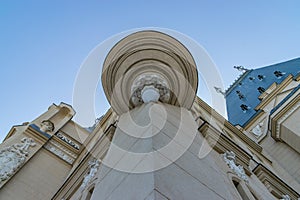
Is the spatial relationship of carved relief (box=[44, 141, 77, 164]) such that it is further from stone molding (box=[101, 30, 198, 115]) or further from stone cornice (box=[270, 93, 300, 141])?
stone cornice (box=[270, 93, 300, 141])

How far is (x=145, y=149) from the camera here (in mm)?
4398

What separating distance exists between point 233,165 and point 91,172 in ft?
10.6

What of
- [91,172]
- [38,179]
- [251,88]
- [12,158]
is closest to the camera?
[91,172]

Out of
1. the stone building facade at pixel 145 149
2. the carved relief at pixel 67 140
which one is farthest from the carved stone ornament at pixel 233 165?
the carved relief at pixel 67 140

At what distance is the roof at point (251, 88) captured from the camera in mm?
28125

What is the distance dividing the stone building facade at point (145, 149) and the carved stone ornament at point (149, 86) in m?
0.02

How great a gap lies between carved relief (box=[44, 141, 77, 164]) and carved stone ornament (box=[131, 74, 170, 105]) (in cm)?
705

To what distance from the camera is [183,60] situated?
7559mm

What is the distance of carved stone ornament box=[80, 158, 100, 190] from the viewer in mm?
7410

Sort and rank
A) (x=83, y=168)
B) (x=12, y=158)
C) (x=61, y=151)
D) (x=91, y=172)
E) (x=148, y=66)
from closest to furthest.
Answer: (x=148, y=66)
(x=91, y=172)
(x=83, y=168)
(x=12, y=158)
(x=61, y=151)

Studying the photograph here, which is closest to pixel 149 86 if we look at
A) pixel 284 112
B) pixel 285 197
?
pixel 285 197

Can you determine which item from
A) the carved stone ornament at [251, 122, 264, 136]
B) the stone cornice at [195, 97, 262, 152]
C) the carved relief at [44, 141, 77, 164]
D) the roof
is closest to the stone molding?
the carved relief at [44, 141, 77, 164]

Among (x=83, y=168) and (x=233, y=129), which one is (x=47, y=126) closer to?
(x=83, y=168)

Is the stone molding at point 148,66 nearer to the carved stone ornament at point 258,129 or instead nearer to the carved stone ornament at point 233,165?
the carved stone ornament at point 233,165
